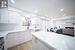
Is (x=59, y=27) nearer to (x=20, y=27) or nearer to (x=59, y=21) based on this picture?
(x=59, y=21)

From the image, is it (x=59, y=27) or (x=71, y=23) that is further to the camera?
(x=59, y=27)

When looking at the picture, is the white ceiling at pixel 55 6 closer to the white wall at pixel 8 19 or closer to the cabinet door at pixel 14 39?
the white wall at pixel 8 19

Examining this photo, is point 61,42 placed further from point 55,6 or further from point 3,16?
point 3,16

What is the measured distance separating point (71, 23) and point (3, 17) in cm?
271

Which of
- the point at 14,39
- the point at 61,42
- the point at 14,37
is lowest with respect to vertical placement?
the point at 14,39

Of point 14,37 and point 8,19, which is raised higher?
point 8,19

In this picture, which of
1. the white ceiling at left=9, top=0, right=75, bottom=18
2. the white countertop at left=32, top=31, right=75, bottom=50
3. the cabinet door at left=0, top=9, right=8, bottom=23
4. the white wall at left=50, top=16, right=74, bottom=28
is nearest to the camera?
the white countertop at left=32, top=31, right=75, bottom=50

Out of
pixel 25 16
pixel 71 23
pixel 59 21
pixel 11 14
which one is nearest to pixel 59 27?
pixel 59 21

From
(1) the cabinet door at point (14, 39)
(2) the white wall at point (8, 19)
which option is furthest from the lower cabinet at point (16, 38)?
(2) the white wall at point (8, 19)

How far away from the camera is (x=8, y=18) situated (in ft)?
10.3

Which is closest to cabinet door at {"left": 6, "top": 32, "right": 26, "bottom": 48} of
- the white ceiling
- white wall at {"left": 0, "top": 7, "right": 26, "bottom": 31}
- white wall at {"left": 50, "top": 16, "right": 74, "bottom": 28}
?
white wall at {"left": 0, "top": 7, "right": 26, "bottom": 31}

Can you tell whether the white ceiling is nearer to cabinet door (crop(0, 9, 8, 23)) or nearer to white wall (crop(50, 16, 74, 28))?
white wall (crop(50, 16, 74, 28))

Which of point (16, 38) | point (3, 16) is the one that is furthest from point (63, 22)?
point (16, 38)

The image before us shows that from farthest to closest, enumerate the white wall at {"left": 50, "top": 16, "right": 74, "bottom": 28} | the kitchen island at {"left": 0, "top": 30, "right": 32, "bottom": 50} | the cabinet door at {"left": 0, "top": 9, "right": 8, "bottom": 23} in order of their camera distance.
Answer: the cabinet door at {"left": 0, "top": 9, "right": 8, "bottom": 23}
the kitchen island at {"left": 0, "top": 30, "right": 32, "bottom": 50}
the white wall at {"left": 50, "top": 16, "right": 74, "bottom": 28}
